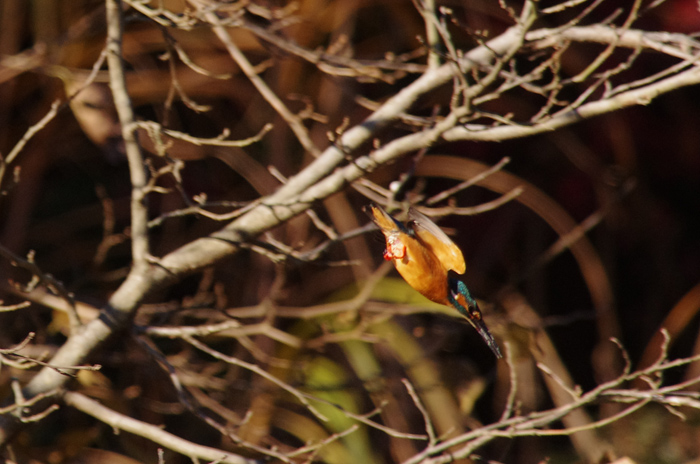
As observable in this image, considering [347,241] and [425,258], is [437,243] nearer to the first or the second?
[425,258]

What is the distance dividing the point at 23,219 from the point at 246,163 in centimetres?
97

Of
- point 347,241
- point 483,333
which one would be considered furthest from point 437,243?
point 347,241

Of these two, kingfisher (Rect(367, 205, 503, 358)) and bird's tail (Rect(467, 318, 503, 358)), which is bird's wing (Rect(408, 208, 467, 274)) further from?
bird's tail (Rect(467, 318, 503, 358))

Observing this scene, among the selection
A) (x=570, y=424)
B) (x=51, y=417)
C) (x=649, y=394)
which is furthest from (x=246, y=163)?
(x=649, y=394)

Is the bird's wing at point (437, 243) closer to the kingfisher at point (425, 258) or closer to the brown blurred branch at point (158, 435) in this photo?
the kingfisher at point (425, 258)

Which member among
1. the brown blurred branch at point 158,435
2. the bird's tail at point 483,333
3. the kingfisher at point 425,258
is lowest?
the brown blurred branch at point 158,435

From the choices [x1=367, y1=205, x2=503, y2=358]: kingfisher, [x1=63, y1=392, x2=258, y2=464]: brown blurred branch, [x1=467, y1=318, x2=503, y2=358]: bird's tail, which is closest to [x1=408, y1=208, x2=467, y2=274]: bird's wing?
[x1=367, y1=205, x2=503, y2=358]: kingfisher

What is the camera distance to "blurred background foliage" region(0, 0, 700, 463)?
2590 mm

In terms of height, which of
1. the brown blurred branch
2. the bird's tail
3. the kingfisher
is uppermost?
the kingfisher

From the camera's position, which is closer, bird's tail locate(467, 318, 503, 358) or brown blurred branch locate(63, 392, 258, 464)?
bird's tail locate(467, 318, 503, 358)

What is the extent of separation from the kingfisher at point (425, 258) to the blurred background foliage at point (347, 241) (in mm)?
1137

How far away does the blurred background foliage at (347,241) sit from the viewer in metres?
2.59

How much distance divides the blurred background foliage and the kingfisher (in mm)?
1137

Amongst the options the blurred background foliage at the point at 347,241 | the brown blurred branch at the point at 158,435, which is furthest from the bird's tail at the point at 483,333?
the blurred background foliage at the point at 347,241
